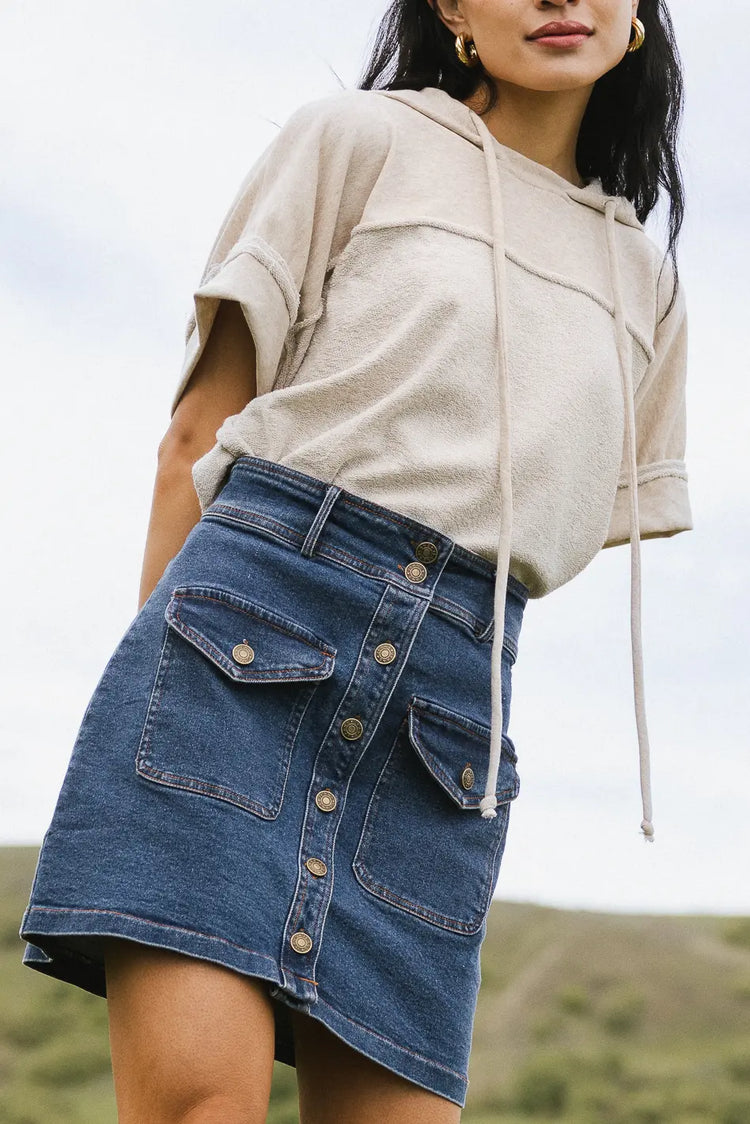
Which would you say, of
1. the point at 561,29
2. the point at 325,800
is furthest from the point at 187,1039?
the point at 561,29

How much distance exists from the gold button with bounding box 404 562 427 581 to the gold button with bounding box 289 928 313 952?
0.36 m

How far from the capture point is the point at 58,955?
4.39ft

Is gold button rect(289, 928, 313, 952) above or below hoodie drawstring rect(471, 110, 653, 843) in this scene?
below

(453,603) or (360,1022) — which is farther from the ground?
(453,603)

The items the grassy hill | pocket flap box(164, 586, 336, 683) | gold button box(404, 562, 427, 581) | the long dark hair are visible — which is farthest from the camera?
the grassy hill

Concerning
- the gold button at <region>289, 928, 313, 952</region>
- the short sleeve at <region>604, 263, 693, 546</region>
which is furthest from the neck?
the gold button at <region>289, 928, 313, 952</region>

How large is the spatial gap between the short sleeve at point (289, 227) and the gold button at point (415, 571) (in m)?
0.27

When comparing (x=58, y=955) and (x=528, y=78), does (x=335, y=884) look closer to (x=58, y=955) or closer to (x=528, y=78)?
(x=58, y=955)

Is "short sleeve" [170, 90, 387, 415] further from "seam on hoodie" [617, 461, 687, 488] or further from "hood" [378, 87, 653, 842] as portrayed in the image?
"seam on hoodie" [617, 461, 687, 488]

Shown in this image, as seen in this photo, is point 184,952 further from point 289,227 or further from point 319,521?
point 289,227

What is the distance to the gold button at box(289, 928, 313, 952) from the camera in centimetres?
130

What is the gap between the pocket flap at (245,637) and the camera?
4.39 feet

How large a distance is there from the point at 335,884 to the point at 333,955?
2.5 inches

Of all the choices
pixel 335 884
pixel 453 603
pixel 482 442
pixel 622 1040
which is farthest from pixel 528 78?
pixel 622 1040
